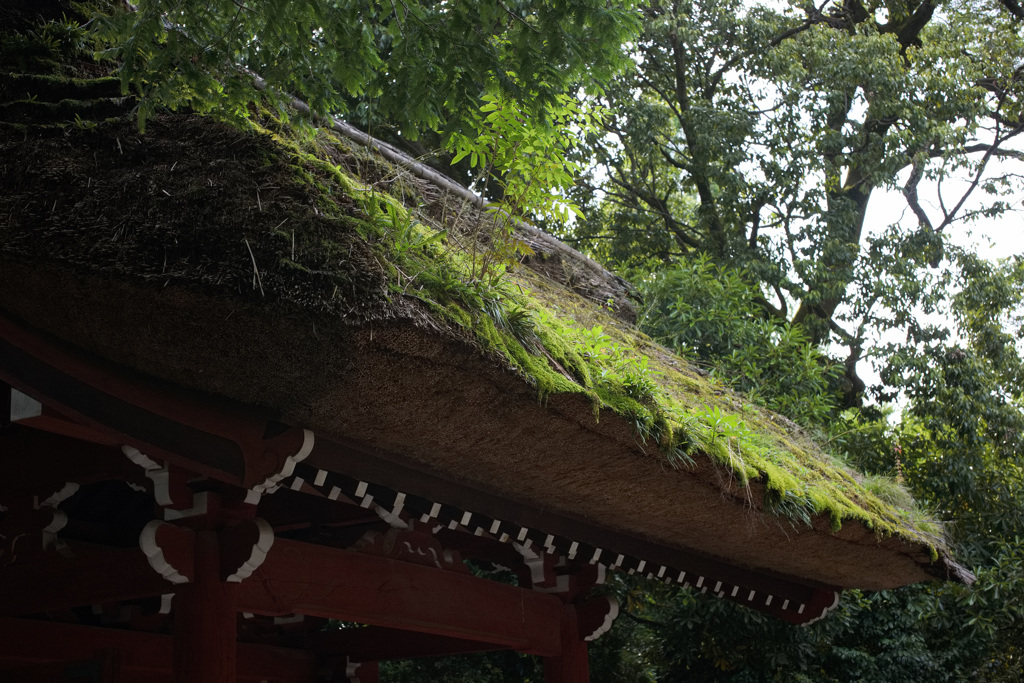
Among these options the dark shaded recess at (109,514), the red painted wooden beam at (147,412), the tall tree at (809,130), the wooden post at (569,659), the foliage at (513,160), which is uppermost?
the tall tree at (809,130)

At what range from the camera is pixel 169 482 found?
321cm

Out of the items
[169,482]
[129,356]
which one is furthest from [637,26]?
[169,482]

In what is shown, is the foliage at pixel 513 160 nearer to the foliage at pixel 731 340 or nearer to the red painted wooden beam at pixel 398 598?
the red painted wooden beam at pixel 398 598

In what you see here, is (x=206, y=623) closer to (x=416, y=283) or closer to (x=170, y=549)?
(x=170, y=549)

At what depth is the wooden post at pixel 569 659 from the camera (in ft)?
16.2

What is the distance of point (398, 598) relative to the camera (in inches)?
159

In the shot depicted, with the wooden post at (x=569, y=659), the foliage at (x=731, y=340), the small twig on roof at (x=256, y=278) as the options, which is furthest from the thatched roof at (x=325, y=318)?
the foliage at (x=731, y=340)

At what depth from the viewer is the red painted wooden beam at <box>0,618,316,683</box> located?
12.8 feet

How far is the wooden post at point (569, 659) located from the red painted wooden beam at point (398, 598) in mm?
57

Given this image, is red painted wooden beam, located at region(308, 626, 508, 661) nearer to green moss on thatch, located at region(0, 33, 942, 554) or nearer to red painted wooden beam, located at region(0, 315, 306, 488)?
green moss on thatch, located at region(0, 33, 942, 554)

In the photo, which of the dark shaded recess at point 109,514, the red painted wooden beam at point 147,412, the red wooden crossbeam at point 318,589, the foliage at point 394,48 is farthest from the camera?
the dark shaded recess at point 109,514

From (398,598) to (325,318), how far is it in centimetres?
190

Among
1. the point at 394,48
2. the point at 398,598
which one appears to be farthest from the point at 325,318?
the point at 398,598

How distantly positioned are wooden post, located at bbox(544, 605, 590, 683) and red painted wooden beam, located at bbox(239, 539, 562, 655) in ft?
0.19
